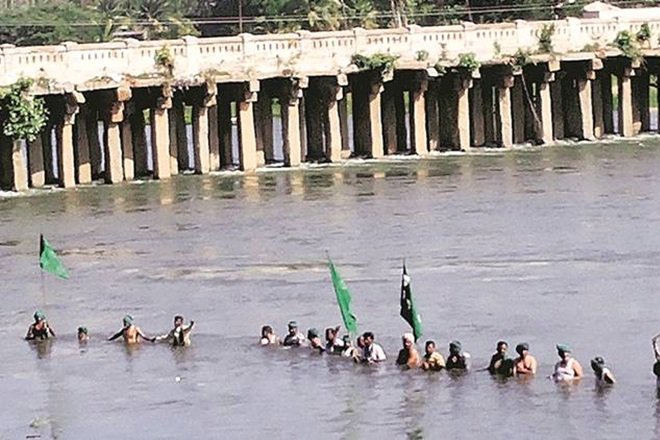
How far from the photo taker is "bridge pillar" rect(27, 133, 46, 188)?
5822cm

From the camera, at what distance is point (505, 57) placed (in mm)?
65250

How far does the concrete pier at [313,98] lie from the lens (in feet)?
189

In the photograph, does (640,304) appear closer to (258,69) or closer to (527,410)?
(527,410)

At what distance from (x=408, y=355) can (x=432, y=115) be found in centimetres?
3433

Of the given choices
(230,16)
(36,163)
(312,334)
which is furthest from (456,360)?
(230,16)

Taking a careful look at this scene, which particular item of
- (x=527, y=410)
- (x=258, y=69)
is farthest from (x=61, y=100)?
(x=527, y=410)

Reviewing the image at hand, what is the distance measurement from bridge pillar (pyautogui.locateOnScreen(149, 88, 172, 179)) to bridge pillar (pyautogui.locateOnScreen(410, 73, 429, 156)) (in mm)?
8359

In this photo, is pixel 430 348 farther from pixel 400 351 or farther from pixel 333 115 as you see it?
pixel 333 115

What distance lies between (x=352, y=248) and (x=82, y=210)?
1018 cm

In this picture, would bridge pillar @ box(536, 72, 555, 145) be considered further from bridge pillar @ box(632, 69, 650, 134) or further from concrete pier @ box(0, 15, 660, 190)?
bridge pillar @ box(632, 69, 650, 134)

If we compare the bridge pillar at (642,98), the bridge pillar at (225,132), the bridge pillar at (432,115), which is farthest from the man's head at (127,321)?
the bridge pillar at (642,98)

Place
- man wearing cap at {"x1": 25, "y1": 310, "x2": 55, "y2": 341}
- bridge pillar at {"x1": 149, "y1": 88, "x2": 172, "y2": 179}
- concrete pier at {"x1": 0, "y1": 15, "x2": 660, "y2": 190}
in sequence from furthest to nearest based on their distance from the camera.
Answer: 1. bridge pillar at {"x1": 149, "y1": 88, "x2": 172, "y2": 179}
2. concrete pier at {"x1": 0, "y1": 15, "x2": 660, "y2": 190}
3. man wearing cap at {"x1": 25, "y1": 310, "x2": 55, "y2": 341}

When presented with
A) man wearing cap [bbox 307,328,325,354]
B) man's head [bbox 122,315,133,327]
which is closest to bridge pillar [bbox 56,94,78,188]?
man's head [bbox 122,315,133,327]

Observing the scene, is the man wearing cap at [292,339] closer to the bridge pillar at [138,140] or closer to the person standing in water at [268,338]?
the person standing in water at [268,338]
